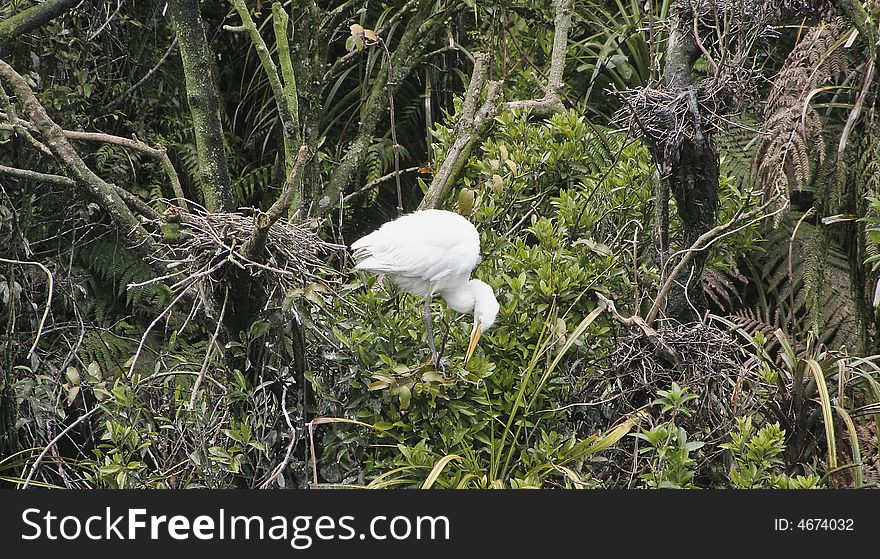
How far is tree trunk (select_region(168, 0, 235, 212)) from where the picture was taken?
249 cm

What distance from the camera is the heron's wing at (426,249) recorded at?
2.31 metres

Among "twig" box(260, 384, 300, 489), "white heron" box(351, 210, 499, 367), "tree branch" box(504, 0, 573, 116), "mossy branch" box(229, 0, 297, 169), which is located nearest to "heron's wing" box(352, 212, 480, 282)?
"white heron" box(351, 210, 499, 367)

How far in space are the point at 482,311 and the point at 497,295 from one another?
196 mm

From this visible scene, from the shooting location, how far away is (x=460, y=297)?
2.38m

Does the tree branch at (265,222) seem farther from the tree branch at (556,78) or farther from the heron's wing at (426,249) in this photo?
the tree branch at (556,78)

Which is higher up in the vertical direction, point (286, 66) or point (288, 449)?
point (286, 66)

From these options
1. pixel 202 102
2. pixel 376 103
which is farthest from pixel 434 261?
pixel 376 103

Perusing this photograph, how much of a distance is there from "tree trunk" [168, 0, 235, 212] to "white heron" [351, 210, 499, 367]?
0.42 metres

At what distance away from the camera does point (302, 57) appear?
119 inches

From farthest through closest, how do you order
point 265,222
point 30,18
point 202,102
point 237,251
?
point 30,18
point 202,102
point 237,251
point 265,222

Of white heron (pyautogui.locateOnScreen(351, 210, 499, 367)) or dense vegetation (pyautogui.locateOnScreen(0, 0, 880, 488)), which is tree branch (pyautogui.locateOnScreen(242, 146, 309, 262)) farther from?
white heron (pyautogui.locateOnScreen(351, 210, 499, 367))

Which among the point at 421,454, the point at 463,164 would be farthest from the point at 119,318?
the point at 421,454

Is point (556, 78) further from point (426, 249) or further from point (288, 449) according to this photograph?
point (288, 449)

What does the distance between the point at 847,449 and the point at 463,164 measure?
1.39 meters
